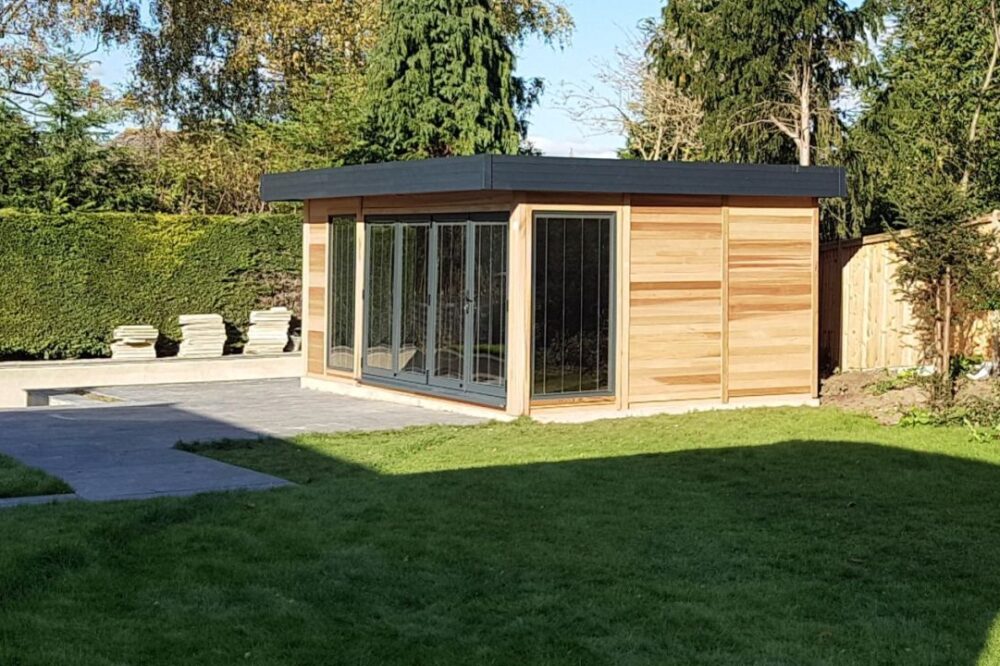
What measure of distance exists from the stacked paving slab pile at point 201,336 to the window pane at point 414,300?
5.71 metres

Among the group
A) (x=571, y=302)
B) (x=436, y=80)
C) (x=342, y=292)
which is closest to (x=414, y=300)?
(x=342, y=292)

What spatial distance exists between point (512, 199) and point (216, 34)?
21760 mm

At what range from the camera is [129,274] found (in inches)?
Answer: 784

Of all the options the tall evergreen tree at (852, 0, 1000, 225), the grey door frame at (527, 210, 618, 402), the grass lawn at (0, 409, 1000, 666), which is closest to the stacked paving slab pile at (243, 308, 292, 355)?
the grey door frame at (527, 210, 618, 402)

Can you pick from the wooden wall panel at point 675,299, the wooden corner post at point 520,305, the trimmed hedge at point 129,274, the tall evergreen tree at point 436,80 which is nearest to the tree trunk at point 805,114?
the tall evergreen tree at point 436,80

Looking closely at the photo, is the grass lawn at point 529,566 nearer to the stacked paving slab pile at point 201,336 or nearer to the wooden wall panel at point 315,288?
the wooden wall panel at point 315,288

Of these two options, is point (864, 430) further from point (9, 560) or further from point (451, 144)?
point (451, 144)

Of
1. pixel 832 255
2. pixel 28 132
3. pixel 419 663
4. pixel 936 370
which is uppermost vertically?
pixel 28 132

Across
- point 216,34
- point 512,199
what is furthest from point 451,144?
point 512,199

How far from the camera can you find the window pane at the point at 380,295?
15.8m

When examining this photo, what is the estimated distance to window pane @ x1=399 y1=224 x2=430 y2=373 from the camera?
15.1 metres

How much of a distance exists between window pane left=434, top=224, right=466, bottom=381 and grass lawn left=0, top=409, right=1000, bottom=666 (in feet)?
13.2

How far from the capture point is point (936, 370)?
13.8m

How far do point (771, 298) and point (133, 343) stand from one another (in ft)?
33.2
